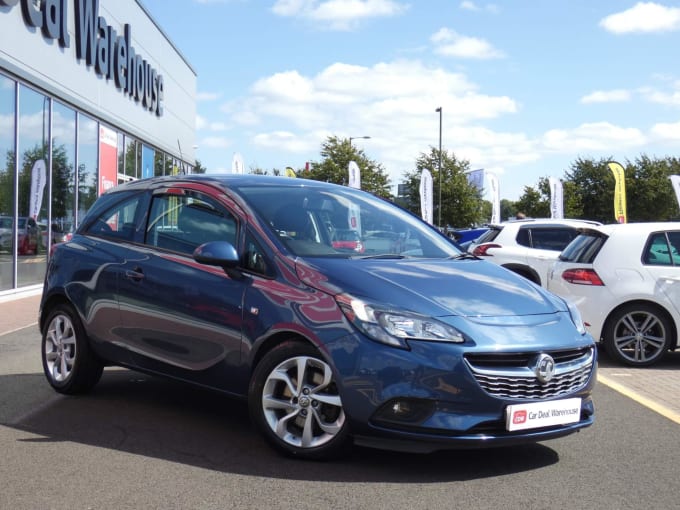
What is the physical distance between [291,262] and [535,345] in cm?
143

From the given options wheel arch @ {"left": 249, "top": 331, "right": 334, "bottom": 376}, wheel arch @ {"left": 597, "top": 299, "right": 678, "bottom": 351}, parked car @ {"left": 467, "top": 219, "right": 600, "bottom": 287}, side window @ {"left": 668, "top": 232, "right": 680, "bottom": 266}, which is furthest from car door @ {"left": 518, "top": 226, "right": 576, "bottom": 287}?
wheel arch @ {"left": 249, "top": 331, "right": 334, "bottom": 376}

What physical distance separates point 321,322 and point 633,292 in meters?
5.17

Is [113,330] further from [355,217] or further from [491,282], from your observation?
[491,282]

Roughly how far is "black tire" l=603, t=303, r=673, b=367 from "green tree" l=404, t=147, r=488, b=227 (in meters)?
55.3

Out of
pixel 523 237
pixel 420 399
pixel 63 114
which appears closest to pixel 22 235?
pixel 63 114

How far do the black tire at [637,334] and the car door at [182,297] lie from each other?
4.86m

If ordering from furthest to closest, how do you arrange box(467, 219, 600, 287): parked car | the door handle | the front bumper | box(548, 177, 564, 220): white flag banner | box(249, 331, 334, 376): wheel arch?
1. box(548, 177, 564, 220): white flag banner
2. box(467, 219, 600, 287): parked car
3. the door handle
4. box(249, 331, 334, 376): wheel arch
5. the front bumper

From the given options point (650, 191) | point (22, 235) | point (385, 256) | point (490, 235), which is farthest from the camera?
point (650, 191)

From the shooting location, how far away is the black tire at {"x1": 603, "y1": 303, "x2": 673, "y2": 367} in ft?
29.3

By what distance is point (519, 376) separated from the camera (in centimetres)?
455

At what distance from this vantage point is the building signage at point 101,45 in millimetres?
17531

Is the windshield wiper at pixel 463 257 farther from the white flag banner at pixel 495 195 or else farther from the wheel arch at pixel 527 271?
the white flag banner at pixel 495 195

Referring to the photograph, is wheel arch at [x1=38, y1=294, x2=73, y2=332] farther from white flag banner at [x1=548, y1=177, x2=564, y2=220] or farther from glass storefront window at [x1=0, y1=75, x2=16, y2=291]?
white flag banner at [x1=548, y1=177, x2=564, y2=220]

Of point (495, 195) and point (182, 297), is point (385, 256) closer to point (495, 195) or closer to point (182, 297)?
point (182, 297)
